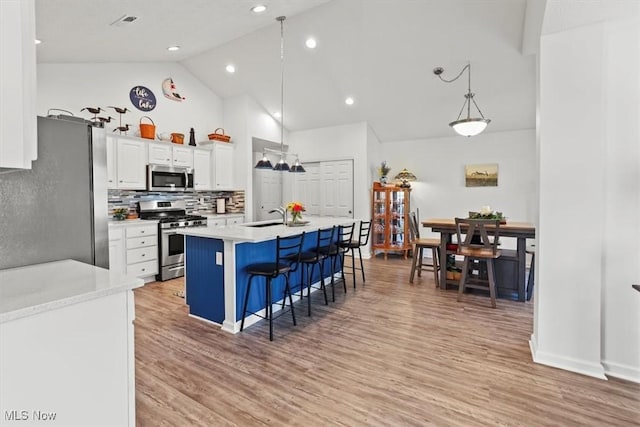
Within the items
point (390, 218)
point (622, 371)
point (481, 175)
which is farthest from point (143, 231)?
point (481, 175)

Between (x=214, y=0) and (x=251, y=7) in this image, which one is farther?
(x=251, y=7)

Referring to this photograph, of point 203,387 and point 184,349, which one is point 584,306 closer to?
point 203,387

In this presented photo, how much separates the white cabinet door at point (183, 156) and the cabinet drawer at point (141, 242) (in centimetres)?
138

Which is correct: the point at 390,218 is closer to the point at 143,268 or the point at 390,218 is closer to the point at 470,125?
the point at 470,125

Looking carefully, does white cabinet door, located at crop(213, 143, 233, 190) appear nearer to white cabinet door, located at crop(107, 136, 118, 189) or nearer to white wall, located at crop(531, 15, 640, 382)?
white cabinet door, located at crop(107, 136, 118, 189)

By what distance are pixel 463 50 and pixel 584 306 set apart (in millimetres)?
3563

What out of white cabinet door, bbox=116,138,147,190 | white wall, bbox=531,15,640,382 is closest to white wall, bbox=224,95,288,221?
white cabinet door, bbox=116,138,147,190

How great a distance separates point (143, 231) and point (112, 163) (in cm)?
106

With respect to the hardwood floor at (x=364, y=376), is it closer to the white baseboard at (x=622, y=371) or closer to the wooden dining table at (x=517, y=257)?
the white baseboard at (x=622, y=371)

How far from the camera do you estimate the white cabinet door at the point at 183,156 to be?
5539 millimetres

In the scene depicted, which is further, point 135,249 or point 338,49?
point 338,49

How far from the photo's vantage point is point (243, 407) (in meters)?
2.05

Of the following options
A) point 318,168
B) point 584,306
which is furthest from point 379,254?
point 584,306

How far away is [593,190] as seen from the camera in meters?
2.38
